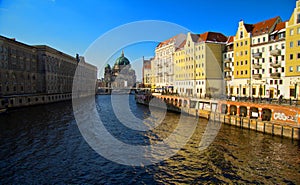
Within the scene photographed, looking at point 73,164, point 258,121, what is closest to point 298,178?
point 258,121

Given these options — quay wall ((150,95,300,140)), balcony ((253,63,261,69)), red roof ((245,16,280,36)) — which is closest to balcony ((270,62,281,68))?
balcony ((253,63,261,69))

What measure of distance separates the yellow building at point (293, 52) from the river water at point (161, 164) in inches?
767

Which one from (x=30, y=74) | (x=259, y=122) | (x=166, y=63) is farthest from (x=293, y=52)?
(x=30, y=74)

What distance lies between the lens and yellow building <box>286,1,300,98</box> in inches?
1631

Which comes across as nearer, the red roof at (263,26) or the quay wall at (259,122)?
the quay wall at (259,122)

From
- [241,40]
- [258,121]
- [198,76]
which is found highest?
[241,40]

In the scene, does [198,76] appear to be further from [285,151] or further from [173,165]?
[173,165]

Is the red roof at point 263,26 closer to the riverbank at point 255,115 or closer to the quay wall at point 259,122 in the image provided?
the riverbank at point 255,115

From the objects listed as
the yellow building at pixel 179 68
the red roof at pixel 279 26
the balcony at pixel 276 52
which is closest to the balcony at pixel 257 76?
the balcony at pixel 276 52

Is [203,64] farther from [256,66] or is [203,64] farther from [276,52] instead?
[276,52]

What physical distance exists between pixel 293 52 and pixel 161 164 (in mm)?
39105

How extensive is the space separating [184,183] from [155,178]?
2572mm

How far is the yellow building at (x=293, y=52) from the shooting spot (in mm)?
41438

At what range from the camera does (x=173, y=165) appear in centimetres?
2042
